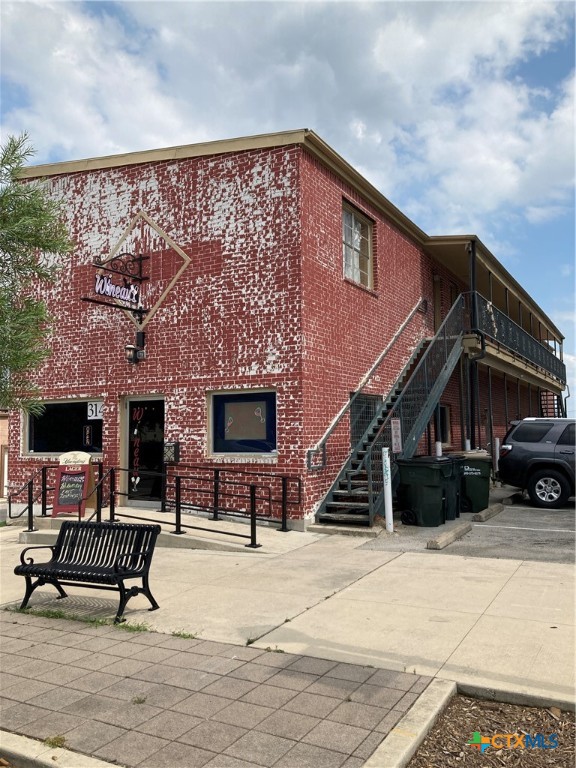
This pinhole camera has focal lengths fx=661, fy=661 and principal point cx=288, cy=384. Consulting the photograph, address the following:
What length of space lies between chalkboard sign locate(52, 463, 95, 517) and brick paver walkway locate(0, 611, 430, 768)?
20.3 ft

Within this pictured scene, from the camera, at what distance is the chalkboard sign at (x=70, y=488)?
11609 mm

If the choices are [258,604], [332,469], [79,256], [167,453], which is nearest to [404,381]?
[332,469]

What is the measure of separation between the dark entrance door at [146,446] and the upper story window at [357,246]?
486 centimetres

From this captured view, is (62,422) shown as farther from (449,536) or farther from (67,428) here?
(449,536)

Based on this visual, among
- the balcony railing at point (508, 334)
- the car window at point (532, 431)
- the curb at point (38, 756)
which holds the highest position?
the balcony railing at point (508, 334)

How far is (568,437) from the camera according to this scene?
43.9ft

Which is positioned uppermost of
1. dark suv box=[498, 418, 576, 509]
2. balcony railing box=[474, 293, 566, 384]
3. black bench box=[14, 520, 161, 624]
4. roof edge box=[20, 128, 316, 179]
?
roof edge box=[20, 128, 316, 179]

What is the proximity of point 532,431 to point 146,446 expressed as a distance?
799cm

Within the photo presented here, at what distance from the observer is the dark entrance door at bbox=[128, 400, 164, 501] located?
1301 centimetres

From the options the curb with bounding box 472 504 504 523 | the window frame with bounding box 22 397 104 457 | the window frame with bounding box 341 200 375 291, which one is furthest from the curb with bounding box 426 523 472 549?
the window frame with bounding box 22 397 104 457

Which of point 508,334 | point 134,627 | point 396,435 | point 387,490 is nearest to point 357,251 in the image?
point 396,435

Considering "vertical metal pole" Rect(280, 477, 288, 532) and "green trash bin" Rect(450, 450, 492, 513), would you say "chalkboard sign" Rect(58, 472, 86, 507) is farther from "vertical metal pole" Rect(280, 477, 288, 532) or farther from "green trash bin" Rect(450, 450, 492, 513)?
"green trash bin" Rect(450, 450, 492, 513)

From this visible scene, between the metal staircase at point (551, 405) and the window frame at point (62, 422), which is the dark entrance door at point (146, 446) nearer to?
the window frame at point (62, 422)

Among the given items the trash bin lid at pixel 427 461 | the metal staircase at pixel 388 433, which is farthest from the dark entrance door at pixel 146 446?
the trash bin lid at pixel 427 461
